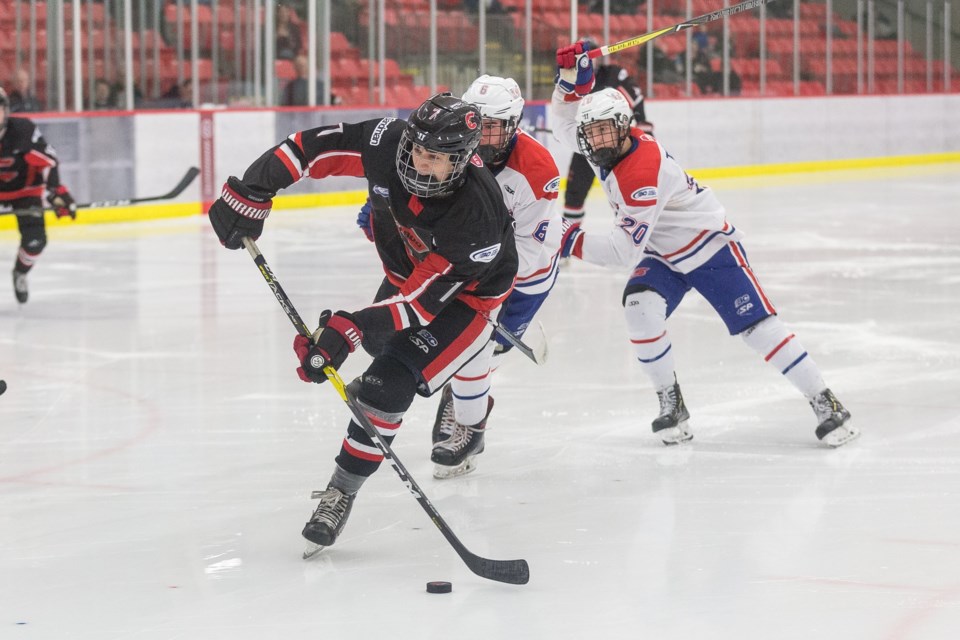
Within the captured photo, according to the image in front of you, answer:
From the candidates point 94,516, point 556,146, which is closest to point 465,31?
point 556,146

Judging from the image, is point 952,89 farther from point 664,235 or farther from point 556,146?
point 664,235

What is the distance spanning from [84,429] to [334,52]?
327 inches

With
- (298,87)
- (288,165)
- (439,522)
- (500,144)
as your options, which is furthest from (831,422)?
(298,87)

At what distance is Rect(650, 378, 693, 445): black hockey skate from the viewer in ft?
13.3

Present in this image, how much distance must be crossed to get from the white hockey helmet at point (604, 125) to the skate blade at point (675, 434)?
78cm

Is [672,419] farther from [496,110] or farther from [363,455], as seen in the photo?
[363,455]

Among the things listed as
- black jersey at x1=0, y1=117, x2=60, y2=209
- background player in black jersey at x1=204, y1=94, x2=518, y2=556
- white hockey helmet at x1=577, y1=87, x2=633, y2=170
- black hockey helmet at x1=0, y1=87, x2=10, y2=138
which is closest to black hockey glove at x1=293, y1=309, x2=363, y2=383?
background player in black jersey at x1=204, y1=94, x2=518, y2=556

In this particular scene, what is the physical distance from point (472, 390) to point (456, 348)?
628 millimetres

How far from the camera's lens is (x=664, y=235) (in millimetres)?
4027

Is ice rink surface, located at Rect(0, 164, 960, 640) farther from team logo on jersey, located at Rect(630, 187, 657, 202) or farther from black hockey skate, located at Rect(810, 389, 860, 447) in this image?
team logo on jersey, located at Rect(630, 187, 657, 202)

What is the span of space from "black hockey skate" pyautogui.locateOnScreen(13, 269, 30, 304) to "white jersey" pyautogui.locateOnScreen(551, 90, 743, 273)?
11.2 ft

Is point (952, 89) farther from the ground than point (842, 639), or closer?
farther from the ground

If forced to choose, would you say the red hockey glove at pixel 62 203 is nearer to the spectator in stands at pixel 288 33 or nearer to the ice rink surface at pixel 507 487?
the ice rink surface at pixel 507 487

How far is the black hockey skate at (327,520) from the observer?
2994 mm
